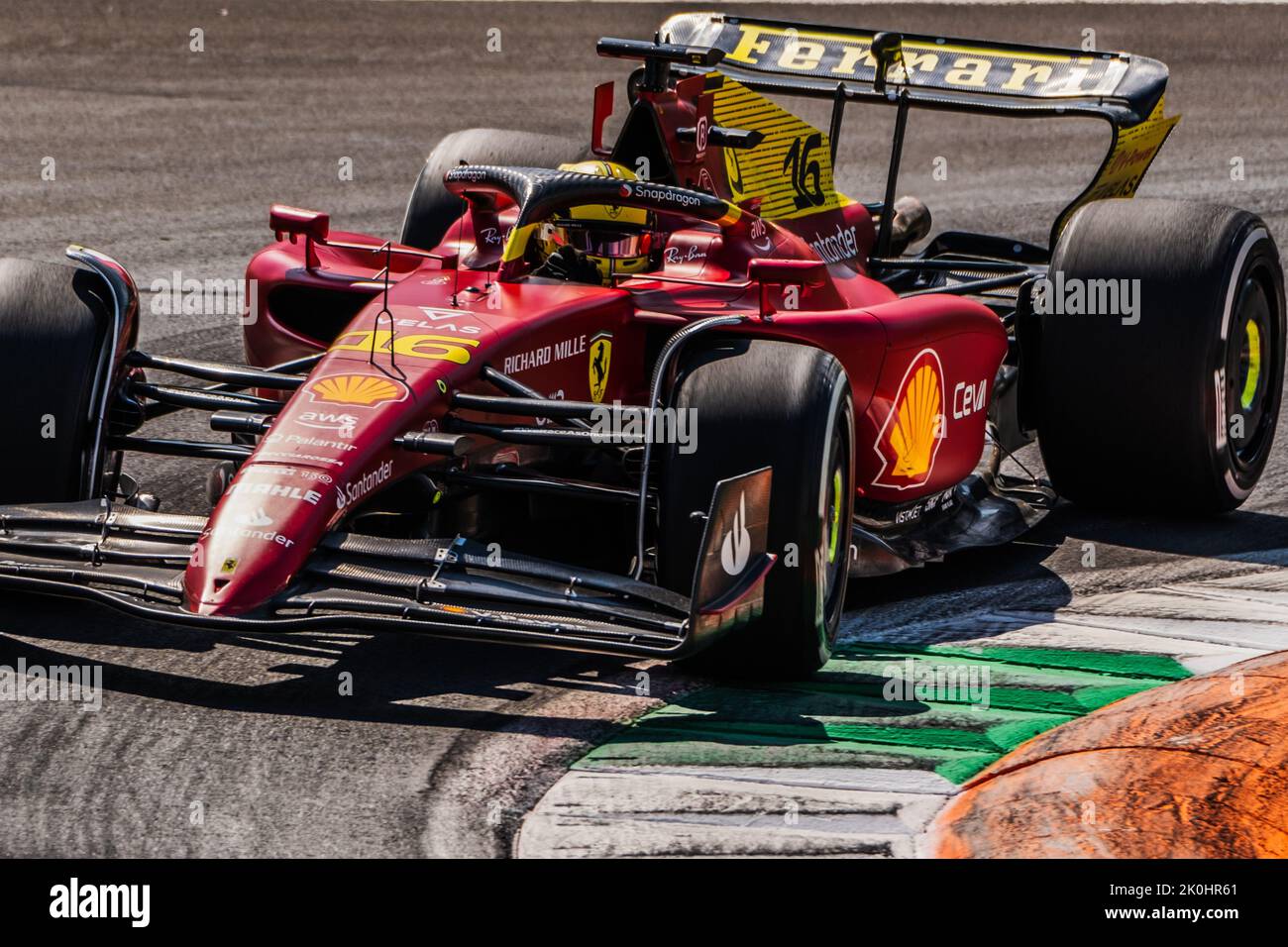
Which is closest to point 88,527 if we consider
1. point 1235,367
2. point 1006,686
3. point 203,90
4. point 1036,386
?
point 1006,686

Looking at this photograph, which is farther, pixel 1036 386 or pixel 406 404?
pixel 1036 386

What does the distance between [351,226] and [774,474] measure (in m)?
8.47

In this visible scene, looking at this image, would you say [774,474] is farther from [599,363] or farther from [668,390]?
[599,363]

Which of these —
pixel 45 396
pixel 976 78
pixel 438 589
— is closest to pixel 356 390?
pixel 438 589

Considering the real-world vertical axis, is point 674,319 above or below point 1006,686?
above

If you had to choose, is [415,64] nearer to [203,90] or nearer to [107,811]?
[203,90]

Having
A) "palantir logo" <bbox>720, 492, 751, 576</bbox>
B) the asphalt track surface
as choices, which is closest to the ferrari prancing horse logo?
the asphalt track surface

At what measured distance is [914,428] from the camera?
24.3 ft

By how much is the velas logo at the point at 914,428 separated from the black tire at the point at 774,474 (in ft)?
3.22

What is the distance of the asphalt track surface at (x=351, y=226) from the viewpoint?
5.41 m

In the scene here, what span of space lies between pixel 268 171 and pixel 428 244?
250 inches

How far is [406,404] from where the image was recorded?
20.6ft

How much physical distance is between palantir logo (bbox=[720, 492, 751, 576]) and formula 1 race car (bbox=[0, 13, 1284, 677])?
0.04 ft
